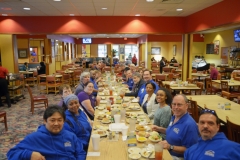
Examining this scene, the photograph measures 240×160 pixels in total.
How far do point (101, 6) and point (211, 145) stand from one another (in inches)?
235

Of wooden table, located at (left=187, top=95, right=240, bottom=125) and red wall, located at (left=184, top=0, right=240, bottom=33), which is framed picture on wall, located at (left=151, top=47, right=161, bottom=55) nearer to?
red wall, located at (left=184, top=0, right=240, bottom=33)

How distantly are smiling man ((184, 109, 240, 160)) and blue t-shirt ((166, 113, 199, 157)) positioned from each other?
0.27 meters

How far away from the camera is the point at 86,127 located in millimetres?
3127

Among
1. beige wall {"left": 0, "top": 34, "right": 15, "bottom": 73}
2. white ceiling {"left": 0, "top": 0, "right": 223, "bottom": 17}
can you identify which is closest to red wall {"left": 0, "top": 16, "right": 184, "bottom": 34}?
beige wall {"left": 0, "top": 34, "right": 15, "bottom": 73}

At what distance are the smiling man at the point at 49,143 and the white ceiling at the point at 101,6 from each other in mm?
4841

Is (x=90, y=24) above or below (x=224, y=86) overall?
above

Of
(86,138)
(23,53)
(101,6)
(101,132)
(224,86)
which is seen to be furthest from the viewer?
(23,53)

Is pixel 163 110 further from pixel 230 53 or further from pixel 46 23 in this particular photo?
pixel 230 53

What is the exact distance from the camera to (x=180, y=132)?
8.33 feet

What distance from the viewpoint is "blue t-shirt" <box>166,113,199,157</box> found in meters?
2.46

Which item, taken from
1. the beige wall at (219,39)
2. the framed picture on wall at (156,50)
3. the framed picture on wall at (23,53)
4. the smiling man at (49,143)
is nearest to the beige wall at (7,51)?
the framed picture on wall at (23,53)

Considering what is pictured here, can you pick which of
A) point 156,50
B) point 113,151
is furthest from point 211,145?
point 156,50

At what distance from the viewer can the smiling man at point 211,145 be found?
191 cm

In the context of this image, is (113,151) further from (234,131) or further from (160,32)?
(160,32)
